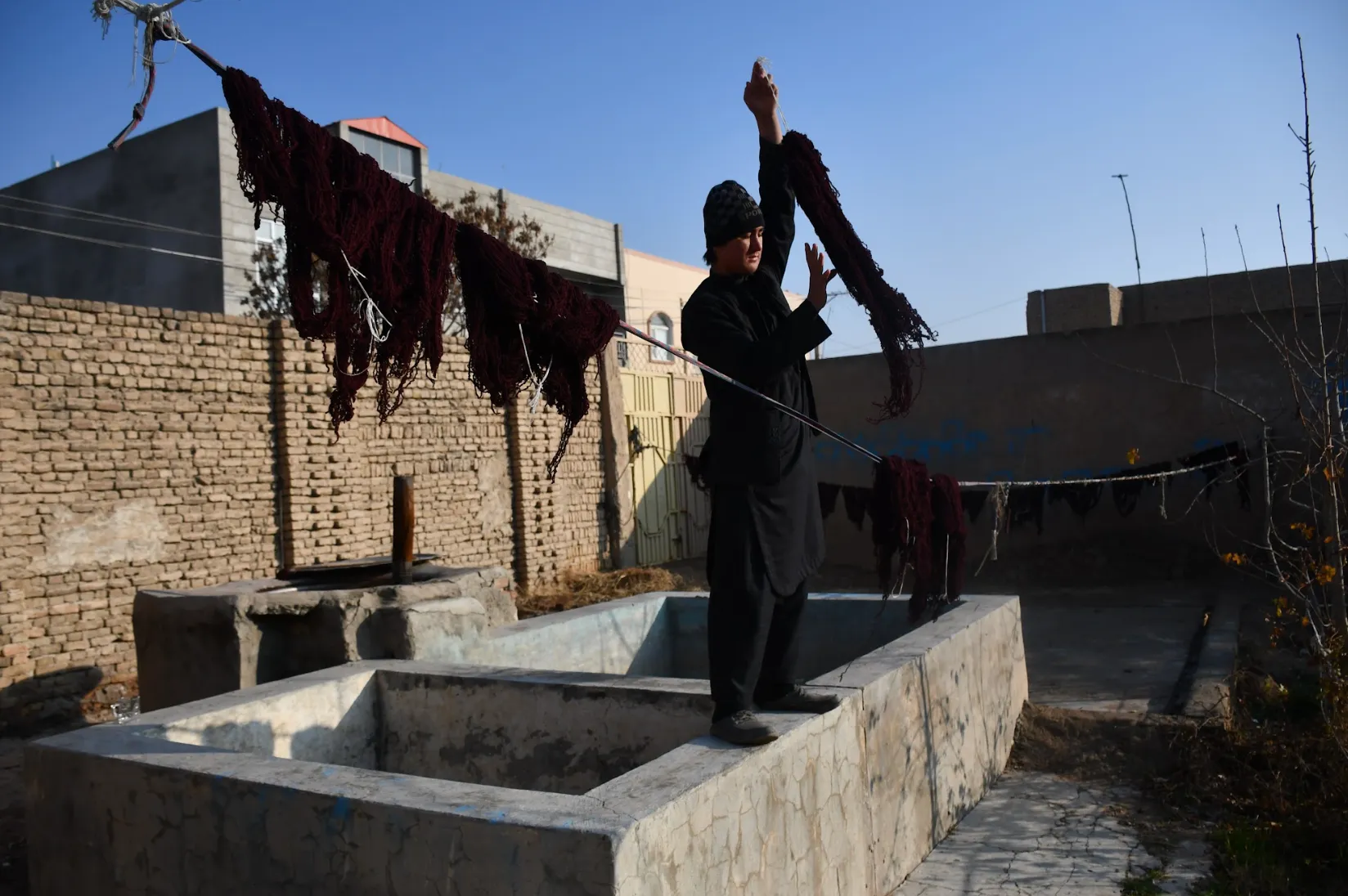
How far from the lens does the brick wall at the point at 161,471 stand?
24.2ft

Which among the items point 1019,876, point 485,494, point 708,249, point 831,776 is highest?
point 708,249

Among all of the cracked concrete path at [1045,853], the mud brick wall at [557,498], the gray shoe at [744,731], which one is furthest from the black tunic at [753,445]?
the mud brick wall at [557,498]

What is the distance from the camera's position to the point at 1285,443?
35.7 ft

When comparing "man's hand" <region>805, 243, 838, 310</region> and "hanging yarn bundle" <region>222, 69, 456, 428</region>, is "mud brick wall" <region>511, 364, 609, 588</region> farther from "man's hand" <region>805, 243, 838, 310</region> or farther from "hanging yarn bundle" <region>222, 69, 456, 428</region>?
"man's hand" <region>805, 243, 838, 310</region>

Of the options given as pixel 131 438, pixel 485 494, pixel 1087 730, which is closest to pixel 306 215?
pixel 1087 730

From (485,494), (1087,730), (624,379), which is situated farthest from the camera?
(624,379)

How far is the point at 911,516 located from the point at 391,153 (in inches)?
651

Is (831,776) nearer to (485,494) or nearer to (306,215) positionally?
(306,215)

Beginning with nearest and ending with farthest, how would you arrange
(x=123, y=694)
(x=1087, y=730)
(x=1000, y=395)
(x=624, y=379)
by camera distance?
(x=1087, y=730) → (x=123, y=694) → (x=1000, y=395) → (x=624, y=379)

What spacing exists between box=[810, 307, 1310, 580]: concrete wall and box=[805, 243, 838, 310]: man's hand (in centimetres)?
855

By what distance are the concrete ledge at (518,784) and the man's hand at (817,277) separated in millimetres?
1260

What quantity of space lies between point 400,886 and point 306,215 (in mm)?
1794

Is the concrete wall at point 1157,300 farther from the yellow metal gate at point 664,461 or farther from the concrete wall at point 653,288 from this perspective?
the concrete wall at point 653,288

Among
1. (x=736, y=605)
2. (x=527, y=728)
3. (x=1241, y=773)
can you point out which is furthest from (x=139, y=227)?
(x=1241, y=773)
